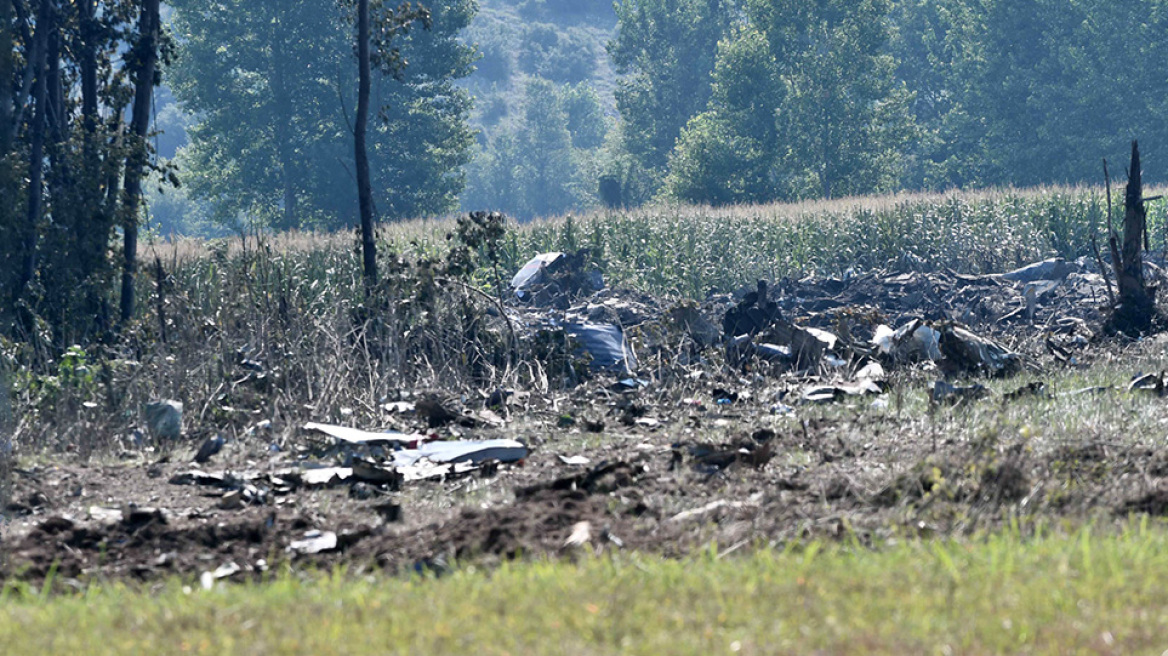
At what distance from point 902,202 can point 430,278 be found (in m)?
15.6

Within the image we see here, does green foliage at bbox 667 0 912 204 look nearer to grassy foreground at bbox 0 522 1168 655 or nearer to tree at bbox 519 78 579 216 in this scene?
grassy foreground at bbox 0 522 1168 655

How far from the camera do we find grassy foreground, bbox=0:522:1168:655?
4.00 m

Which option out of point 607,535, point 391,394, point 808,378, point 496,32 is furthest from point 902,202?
point 496,32

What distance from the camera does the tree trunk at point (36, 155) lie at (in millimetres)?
12914

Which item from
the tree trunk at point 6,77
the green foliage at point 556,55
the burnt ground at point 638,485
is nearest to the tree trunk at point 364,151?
the tree trunk at point 6,77

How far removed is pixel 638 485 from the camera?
22.9 feet

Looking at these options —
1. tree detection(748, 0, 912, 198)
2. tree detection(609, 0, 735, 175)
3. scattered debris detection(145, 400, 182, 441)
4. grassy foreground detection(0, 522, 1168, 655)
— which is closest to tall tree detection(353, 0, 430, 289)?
scattered debris detection(145, 400, 182, 441)

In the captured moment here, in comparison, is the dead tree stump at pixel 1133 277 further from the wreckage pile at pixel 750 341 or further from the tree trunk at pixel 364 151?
the tree trunk at pixel 364 151

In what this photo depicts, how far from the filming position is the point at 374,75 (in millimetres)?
47406

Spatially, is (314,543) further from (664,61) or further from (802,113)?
(664,61)

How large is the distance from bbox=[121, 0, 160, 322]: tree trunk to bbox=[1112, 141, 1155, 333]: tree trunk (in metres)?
10.7

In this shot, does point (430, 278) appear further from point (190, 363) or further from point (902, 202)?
point (902, 202)

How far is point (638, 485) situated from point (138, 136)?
9.07 meters

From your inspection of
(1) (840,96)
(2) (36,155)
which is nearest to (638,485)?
(2) (36,155)
